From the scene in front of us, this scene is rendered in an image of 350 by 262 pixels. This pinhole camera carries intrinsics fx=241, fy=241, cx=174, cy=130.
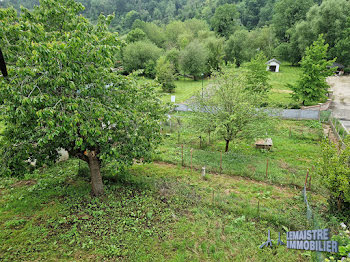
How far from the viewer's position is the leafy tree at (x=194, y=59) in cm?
4622

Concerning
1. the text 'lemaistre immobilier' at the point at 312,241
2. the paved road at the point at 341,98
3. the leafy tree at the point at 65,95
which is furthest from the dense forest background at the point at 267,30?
the text 'lemaistre immobilier' at the point at 312,241

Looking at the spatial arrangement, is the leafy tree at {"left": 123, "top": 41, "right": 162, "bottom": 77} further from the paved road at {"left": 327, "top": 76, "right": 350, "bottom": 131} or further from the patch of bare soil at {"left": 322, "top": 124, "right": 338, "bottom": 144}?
the patch of bare soil at {"left": 322, "top": 124, "right": 338, "bottom": 144}

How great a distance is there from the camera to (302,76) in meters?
26.8

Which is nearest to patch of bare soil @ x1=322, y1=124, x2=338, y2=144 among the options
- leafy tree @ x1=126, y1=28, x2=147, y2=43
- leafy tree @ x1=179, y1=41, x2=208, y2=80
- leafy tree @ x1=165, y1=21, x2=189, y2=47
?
leafy tree @ x1=179, y1=41, x2=208, y2=80

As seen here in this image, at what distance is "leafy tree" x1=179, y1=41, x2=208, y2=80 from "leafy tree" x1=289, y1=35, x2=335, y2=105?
2256 cm

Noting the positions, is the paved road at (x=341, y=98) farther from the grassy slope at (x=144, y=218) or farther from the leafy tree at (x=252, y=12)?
the leafy tree at (x=252, y=12)

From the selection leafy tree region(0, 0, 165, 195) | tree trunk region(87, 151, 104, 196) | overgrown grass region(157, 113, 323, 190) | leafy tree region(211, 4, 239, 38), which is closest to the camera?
leafy tree region(0, 0, 165, 195)

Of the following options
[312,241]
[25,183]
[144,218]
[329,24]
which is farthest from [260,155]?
[329,24]

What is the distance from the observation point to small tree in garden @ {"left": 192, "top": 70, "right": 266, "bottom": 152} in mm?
14452

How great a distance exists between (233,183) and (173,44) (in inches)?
2179

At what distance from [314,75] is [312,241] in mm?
23501

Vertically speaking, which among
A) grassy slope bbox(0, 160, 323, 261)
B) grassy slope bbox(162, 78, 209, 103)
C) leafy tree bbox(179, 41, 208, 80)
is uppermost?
leafy tree bbox(179, 41, 208, 80)

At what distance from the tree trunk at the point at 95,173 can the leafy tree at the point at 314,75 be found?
2467 cm

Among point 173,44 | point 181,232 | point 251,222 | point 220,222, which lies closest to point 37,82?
point 181,232
